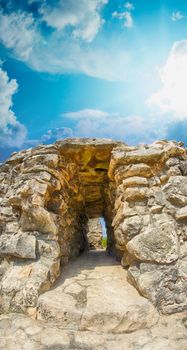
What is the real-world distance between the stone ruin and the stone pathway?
0.19 m

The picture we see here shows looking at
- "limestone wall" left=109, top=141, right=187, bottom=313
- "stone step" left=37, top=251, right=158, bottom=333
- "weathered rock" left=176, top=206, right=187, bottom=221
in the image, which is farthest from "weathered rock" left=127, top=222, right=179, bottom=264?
"stone step" left=37, top=251, right=158, bottom=333

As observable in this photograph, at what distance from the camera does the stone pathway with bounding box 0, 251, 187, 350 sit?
9.42ft

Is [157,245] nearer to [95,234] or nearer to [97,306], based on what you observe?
[97,306]

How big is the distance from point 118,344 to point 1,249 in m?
2.49

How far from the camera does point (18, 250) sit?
4.11 meters

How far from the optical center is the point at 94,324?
10.5 feet

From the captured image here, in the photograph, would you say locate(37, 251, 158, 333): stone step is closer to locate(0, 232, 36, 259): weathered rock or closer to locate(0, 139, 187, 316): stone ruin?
locate(0, 139, 187, 316): stone ruin

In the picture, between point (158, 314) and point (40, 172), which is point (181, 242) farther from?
point (40, 172)

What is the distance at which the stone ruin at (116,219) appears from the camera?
12.1 ft

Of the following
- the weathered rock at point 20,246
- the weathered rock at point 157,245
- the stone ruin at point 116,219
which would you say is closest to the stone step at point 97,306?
the stone ruin at point 116,219

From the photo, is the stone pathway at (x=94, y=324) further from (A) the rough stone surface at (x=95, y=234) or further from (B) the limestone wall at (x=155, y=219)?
(A) the rough stone surface at (x=95, y=234)

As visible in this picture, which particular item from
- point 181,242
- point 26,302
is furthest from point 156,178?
point 26,302

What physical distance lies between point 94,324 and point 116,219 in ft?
6.71

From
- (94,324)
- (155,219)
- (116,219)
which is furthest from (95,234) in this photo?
(94,324)
